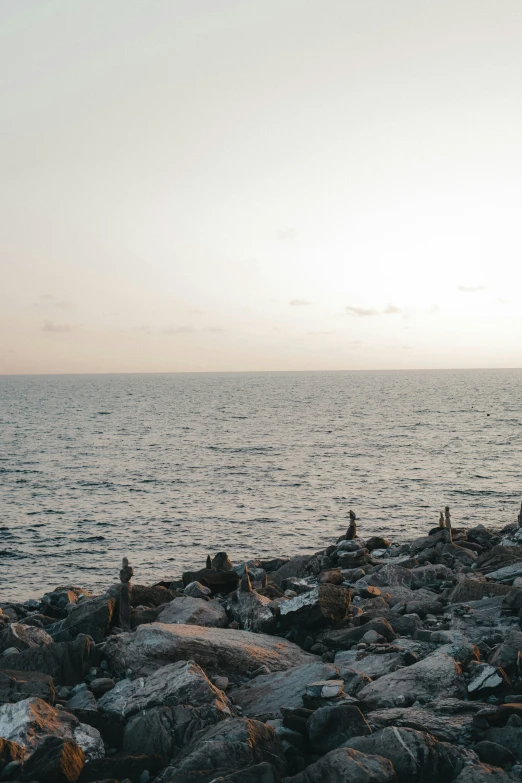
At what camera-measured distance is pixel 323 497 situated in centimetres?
5066

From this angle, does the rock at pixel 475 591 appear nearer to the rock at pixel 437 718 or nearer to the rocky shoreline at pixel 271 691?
the rocky shoreline at pixel 271 691

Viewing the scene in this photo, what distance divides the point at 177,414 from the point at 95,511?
85.0 meters

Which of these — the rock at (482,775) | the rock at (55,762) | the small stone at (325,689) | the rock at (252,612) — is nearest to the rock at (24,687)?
the rock at (55,762)

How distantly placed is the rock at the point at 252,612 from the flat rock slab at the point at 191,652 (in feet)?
4.67

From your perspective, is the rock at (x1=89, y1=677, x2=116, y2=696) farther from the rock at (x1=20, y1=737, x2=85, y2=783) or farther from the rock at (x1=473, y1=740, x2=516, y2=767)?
the rock at (x1=473, y1=740, x2=516, y2=767)

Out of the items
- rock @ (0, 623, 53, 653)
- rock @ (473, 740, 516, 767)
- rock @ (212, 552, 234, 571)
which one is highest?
rock @ (473, 740, 516, 767)

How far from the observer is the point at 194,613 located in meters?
15.6

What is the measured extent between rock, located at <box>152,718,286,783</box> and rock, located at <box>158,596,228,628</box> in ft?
19.5

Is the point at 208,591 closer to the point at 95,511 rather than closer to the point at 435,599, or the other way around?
the point at 435,599

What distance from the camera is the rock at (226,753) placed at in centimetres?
866

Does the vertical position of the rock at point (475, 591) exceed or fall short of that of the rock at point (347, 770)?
it falls short

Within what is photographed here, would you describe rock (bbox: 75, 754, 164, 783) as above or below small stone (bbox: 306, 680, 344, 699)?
below

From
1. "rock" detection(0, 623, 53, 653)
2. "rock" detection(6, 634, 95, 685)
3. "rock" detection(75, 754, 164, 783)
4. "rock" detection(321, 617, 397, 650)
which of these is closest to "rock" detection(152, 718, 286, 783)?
"rock" detection(75, 754, 164, 783)

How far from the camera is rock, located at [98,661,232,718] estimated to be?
1060 centimetres
